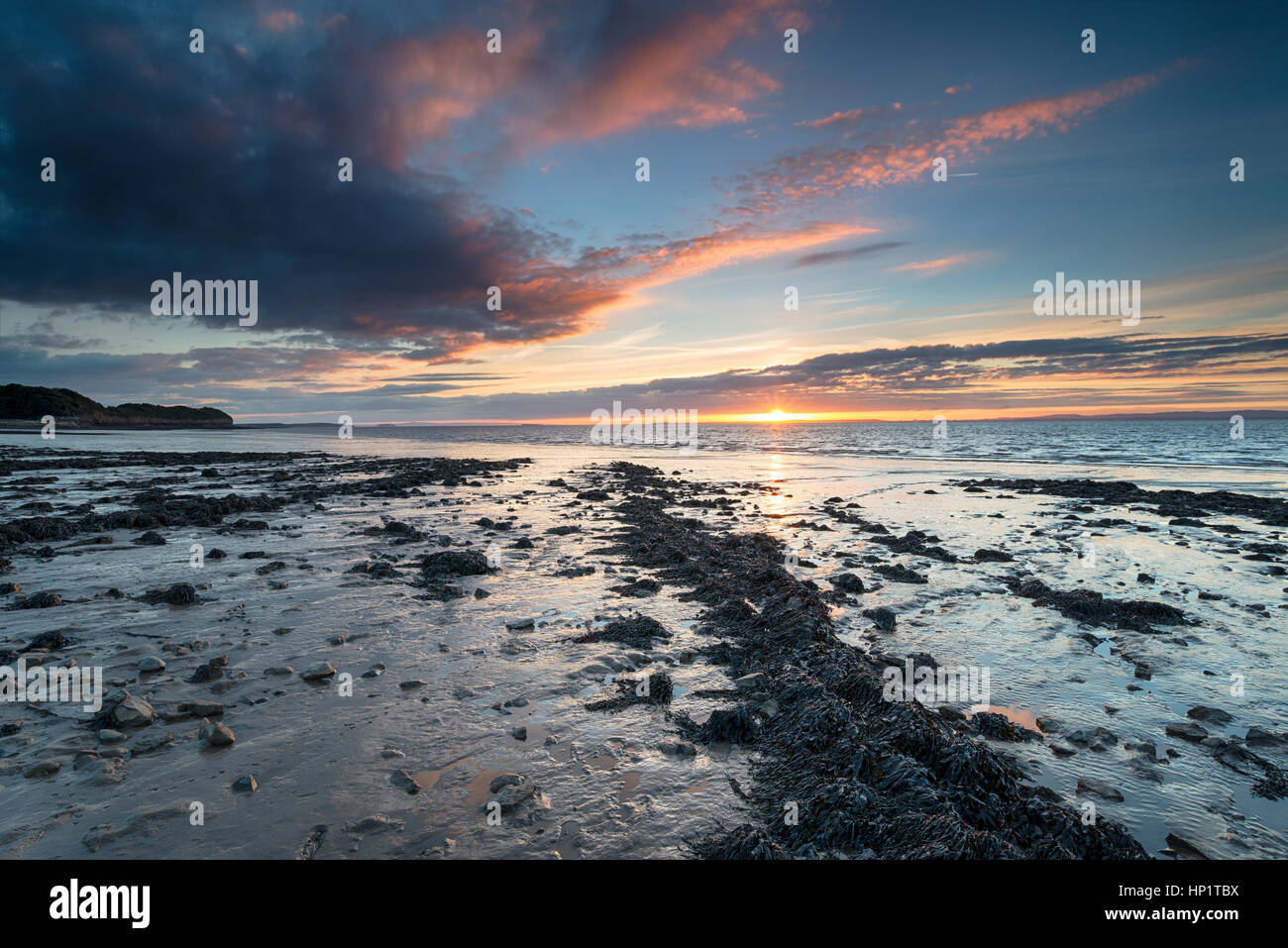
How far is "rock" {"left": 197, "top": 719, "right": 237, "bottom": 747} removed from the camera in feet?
17.8

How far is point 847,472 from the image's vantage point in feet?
137

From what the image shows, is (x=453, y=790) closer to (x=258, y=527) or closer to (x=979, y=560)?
(x=979, y=560)

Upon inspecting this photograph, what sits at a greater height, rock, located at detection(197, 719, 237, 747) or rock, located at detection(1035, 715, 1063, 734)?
rock, located at detection(197, 719, 237, 747)

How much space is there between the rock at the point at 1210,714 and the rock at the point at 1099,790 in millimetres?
2706

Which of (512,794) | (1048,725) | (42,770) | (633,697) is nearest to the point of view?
(512,794)

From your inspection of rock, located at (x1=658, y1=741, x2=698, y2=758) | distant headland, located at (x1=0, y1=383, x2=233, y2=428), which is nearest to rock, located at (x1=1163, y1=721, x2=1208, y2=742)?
rock, located at (x1=658, y1=741, x2=698, y2=758)

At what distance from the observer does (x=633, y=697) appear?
6809mm

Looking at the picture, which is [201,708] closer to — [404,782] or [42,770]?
[42,770]

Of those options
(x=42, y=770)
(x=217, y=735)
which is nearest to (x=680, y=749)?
(x=217, y=735)

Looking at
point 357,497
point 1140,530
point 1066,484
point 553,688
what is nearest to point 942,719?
point 553,688

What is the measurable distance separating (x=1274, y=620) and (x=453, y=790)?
15040mm

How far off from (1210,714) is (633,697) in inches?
287

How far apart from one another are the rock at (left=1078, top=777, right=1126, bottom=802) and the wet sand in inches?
1.4

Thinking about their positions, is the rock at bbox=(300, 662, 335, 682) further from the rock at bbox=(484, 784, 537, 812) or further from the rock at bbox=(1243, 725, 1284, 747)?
the rock at bbox=(1243, 725, 1284, 747)
